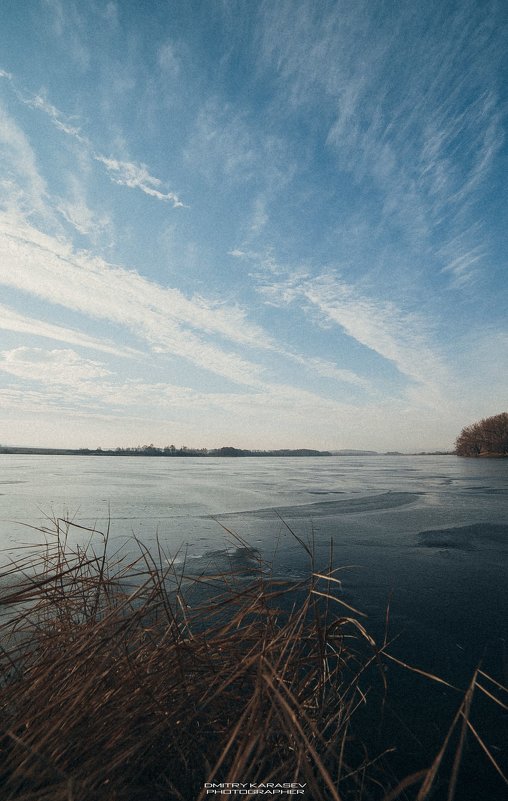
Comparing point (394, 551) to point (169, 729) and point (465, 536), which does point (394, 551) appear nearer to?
point (465, 536)

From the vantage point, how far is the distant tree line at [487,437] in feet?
165

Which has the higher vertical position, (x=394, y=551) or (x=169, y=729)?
(x=169, y=729)

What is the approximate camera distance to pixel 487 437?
53000 mm

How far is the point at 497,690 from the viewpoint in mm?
2471

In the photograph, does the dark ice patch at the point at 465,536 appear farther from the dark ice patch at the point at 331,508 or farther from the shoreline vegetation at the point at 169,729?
the shoreline vegetation at the point at 169,729

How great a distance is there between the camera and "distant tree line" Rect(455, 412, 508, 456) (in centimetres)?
5031

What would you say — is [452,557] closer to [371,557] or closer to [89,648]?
[371,557]

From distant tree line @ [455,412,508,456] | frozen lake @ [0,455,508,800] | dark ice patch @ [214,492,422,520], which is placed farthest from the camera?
distant tree line @ [455,412,508,456]

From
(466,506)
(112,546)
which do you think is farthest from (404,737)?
(466,506)

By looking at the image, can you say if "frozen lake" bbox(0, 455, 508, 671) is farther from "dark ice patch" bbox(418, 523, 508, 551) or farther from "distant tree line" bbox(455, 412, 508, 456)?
"distant tree line" bbox(455, 412, 508, 456)

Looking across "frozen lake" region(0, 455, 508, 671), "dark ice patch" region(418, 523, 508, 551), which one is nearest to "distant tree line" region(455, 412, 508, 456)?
"frozen lake" region(0, 455, 508, 671)

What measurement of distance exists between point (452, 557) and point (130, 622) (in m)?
5.38

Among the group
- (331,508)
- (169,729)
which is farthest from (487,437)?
(169,729)

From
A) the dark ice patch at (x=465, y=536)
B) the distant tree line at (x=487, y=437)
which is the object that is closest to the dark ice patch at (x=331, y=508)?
the dark ice patch at (x=465, y=536)
